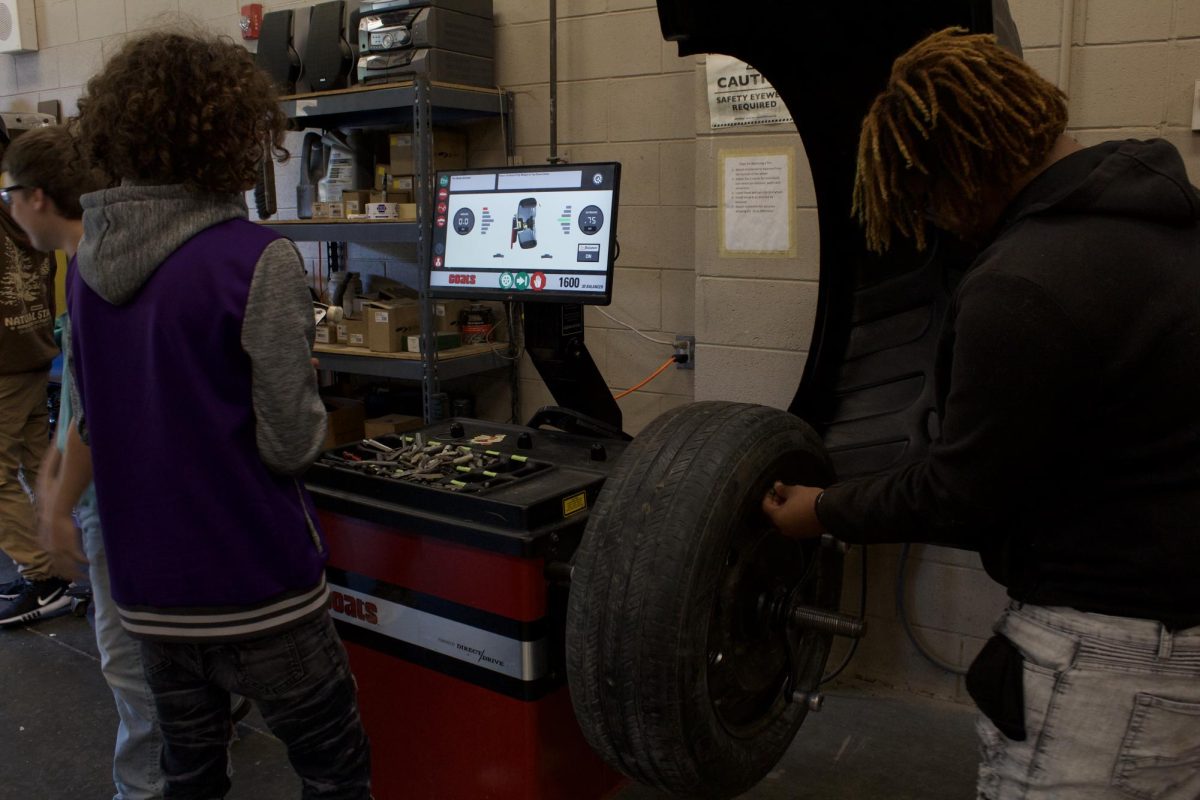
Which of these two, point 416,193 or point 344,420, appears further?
point 344,420

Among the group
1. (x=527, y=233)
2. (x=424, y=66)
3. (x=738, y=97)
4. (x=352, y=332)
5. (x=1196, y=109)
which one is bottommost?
(x=352, y=332)

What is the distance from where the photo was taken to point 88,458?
158cm

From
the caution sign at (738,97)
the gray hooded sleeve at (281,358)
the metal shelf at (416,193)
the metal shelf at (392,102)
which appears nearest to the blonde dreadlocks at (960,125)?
the gray hooded sleeve at (281,358)

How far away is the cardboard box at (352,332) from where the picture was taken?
3.24 m

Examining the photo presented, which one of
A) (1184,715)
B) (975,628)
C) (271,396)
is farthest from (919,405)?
(271,396)


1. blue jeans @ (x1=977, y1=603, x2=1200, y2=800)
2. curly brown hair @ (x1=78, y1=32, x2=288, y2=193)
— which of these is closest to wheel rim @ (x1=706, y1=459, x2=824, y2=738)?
blue jeans @ (x1=977, y1=603, x2=1200, y2=800)

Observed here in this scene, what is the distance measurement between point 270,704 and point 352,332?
1.99m

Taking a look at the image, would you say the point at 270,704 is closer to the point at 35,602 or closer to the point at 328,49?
the point at 35,602

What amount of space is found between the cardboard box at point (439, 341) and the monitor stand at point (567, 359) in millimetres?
1035

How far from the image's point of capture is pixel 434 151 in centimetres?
312

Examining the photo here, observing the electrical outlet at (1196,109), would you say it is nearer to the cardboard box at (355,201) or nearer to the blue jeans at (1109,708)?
the blue jeans at (1109,708)

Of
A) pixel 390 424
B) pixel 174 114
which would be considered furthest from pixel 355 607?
pixel 390 424

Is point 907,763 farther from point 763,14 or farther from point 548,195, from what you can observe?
point 763,14

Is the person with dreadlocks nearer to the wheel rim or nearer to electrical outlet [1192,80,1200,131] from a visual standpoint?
the wheel rim
